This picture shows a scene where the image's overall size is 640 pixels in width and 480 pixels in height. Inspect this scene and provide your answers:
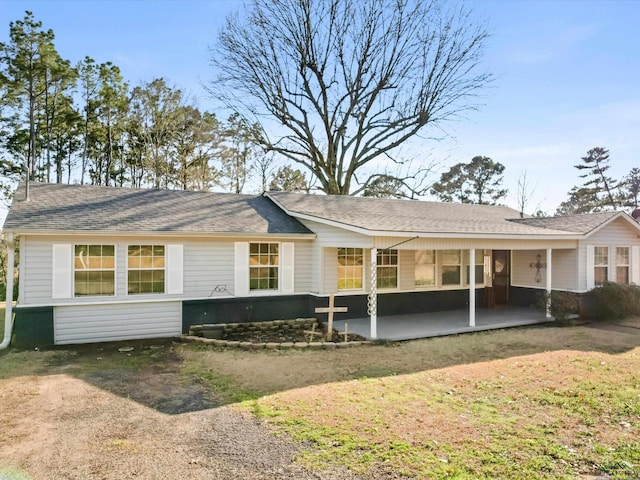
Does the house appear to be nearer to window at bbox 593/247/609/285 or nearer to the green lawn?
window at bbox 593/247/609/285

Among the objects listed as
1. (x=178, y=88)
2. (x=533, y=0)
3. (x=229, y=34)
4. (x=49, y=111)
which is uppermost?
(x=229, y=34)

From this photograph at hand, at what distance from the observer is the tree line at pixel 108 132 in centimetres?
2164

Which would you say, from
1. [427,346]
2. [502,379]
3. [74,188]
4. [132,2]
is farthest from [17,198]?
[502,379]

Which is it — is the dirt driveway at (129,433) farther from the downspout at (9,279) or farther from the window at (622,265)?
the window at (622,265)

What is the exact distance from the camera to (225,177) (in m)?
25.9

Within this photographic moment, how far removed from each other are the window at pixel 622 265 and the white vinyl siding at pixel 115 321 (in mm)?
13615

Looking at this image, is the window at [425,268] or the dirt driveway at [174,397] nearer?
the dirt driveway at [174,397]

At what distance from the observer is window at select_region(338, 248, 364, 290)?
11469mm

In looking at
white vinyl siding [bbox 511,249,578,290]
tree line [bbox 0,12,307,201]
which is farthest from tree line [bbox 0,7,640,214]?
white vinyl siding [bbox 511,249,578,290]

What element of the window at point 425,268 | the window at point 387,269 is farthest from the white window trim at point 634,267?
the window at point 387,269

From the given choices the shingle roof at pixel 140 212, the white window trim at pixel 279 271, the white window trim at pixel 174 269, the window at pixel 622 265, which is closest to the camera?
the shingle roof at pixel 140 212

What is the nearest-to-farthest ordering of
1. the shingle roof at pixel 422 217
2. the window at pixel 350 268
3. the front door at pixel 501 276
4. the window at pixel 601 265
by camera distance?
the shingle roof at pixel 422 217, the window at pixel 350 268, the window at pixel 601 265, the front door at pixel 501 276

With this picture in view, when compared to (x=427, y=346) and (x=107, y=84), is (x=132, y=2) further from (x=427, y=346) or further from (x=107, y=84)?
(x=107, y=84)

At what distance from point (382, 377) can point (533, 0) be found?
1018 cm
